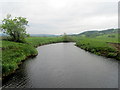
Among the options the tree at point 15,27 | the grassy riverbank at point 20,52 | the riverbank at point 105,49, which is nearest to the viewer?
the grassy riverbank at point 20,52

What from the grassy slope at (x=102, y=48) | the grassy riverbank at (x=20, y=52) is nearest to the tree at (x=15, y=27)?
the grassy riverbank at (x=20, y=52)

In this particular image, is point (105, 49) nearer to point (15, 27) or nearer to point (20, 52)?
point (20, 52)

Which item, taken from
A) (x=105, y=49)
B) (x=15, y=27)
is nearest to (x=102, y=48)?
(x=105, y=49)

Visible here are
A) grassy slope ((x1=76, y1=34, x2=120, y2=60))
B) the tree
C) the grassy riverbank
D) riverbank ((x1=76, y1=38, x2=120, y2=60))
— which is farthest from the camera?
the tree

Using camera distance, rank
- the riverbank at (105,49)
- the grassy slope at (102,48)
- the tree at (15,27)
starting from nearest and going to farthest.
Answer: the riverbank at (105,49) → the grassy slope at (102,48) → the tree at (15,27)

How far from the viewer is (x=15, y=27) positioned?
160 ft

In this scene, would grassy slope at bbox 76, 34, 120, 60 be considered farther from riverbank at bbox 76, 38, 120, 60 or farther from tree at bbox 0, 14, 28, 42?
tree at bbox 0, 14, 28, 42

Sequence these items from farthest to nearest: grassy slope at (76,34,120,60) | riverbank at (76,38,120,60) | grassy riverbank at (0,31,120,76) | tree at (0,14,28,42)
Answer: tree at (0,14,28,42)
grassy slope at (76,34,120,60)
riverbank at (76,38,120,60)
grassy riverbank at (0,31,120,76)

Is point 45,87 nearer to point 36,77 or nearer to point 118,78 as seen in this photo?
point 36,77

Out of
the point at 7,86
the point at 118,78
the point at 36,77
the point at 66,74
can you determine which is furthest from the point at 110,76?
the point at 7,86

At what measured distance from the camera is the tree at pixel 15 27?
159ft

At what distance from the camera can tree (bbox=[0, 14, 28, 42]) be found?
159 feet

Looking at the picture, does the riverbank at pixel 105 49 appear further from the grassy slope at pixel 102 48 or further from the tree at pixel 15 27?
Answer: the tree at pixel 15 27

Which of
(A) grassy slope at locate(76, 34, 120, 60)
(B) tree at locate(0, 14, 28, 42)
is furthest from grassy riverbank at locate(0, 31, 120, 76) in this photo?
(B) tree at locate(0, 14, 28, 42)
